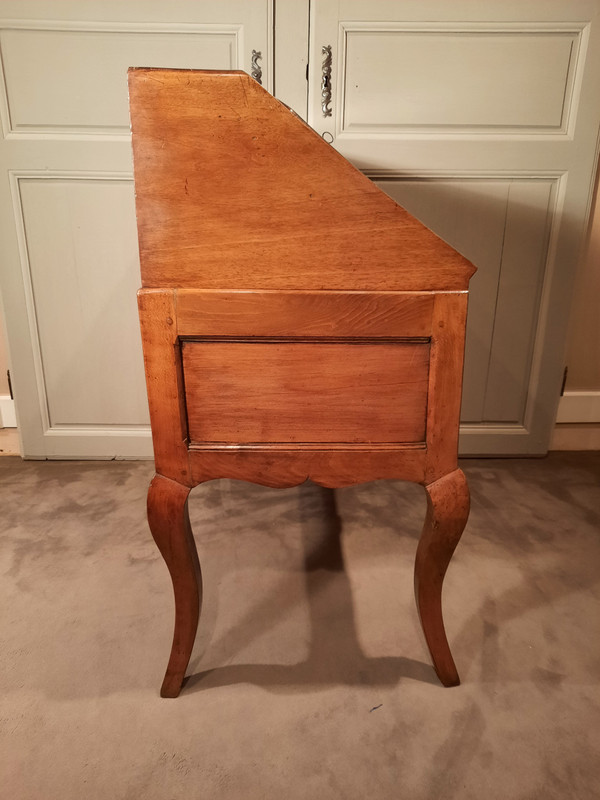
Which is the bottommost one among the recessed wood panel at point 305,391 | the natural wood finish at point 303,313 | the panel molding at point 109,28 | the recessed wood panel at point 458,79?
the recessed wood panel at point 305,391

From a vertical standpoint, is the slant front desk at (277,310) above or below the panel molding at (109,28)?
below

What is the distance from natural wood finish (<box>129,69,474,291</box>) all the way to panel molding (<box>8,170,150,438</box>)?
1.11 m

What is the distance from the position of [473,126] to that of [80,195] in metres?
1.27

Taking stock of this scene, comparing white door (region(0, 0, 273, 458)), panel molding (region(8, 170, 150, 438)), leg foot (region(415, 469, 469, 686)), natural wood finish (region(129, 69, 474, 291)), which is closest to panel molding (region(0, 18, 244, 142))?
white door (region(0, 0, 273, 458))

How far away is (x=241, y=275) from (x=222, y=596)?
2.77ft

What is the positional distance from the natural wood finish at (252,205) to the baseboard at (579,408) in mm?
1548

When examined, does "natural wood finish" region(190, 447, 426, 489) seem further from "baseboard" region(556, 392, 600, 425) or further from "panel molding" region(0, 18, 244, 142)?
"baseboard" region(556, 392, 600, 425)

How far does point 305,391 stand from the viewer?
0.84m

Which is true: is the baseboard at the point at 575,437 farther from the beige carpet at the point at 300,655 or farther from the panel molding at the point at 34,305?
the panel molding at the point at 34,305

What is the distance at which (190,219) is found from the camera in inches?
29.2

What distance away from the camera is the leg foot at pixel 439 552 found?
35.0 inches

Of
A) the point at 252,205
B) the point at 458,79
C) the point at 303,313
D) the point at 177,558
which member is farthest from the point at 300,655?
the point at 458,79

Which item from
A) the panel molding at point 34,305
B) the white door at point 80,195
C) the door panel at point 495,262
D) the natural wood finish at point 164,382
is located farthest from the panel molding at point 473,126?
the natural wood finish at point 164,382

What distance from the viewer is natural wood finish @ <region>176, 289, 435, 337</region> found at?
2.55 ft
